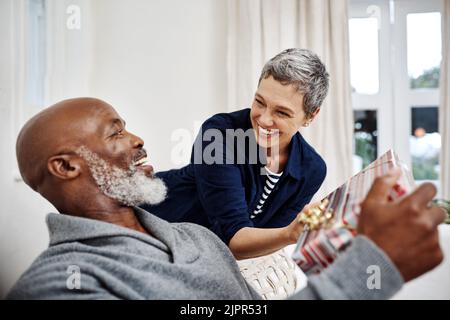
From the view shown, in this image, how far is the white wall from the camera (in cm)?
178

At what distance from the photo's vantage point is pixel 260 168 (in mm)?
1224

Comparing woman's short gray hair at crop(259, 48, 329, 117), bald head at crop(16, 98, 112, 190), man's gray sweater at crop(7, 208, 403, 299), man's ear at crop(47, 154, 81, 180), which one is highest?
woman's short gray hair at crop(259, 48, 329, 117)

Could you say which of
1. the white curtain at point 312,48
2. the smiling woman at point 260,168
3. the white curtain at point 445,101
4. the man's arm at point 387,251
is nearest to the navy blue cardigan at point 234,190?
→ the smiling woman at point 260,168

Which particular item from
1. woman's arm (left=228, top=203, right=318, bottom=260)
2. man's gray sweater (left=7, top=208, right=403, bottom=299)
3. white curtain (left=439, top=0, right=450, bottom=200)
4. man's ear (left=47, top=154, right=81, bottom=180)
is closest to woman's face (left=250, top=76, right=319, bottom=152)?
woman's arm (left=228, top=203, right=318, bottom=260)

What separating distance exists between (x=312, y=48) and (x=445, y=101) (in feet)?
2.43

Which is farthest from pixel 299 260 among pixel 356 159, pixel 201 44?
pixel 356 159

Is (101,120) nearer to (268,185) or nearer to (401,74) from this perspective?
(268,185)

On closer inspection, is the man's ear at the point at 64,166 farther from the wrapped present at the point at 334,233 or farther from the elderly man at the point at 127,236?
the wrapped present at the point at 334,233

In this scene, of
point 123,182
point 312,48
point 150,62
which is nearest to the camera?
point 123,182

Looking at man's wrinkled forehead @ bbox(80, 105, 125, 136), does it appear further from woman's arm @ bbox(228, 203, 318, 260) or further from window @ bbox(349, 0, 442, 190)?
window @ bbox(349, 0, 442, 190)

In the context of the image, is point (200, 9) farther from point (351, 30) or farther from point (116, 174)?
point (116, 174)

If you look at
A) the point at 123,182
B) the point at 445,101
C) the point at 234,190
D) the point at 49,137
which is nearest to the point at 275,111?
the point at 234,190

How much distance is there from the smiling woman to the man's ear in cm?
38

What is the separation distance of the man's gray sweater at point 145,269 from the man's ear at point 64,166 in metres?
→ 0.07
